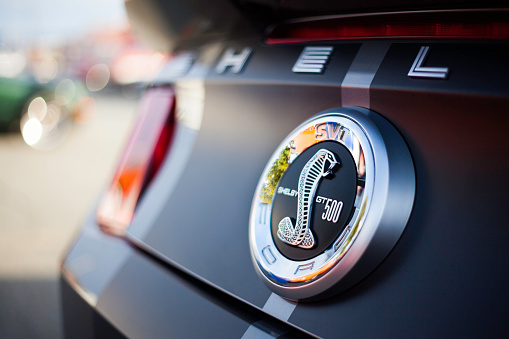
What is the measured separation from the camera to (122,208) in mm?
1176

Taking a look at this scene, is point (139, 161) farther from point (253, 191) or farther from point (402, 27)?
point (402, 27)

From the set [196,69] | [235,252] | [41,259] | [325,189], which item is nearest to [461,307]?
[325,189]

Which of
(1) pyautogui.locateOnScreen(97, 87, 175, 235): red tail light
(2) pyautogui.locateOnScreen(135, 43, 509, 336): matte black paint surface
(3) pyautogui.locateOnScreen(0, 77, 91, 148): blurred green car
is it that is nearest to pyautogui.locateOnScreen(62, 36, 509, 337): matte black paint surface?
(2) pyautogui.locateOnScreen(135, 43, 509, 336): matte black paint surface

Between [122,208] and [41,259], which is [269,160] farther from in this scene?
[41,259]

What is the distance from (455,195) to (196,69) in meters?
0.70

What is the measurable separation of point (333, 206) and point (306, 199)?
0.17 ft

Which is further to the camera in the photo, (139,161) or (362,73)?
(139,161)

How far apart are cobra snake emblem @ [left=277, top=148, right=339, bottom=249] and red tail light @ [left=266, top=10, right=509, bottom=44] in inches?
9.3

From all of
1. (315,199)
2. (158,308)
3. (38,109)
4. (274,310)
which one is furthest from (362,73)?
(38,109)

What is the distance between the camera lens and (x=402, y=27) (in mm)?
760

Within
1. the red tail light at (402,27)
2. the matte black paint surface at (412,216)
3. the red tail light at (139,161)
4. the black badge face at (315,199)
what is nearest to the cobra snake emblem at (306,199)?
the black badge face at (315,199)

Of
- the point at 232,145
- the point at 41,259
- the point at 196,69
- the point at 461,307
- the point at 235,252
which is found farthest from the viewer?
the point at 41,259

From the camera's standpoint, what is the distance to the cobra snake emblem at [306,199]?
0.72 meters

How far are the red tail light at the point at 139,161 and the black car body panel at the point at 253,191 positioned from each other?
0.04 meters
